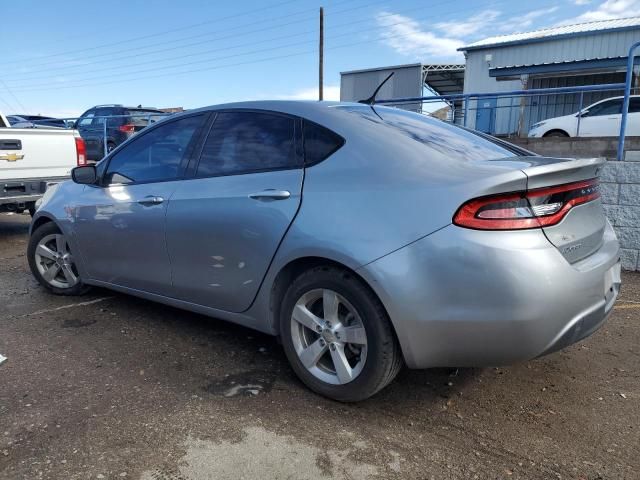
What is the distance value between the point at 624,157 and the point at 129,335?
5.68m

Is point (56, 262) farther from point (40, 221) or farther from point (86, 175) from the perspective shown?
point (86, 175)

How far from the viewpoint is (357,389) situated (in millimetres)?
2709

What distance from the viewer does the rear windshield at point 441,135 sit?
2801 millimetres

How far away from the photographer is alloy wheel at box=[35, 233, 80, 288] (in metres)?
4.55

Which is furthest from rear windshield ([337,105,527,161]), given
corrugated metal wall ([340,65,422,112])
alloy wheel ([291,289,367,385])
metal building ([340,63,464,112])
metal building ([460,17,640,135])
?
corrugated metal wall ([340,65,422,112])

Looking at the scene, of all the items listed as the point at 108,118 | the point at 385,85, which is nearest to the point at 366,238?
the point at 108,118

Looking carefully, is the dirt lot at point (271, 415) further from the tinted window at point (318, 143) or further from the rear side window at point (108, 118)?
the rear side window at point (108, 118)

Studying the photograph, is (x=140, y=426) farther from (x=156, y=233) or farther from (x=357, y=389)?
(x=156, y=233)

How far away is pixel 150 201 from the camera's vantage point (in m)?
3.61

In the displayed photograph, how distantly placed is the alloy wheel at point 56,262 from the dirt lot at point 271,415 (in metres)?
0.78

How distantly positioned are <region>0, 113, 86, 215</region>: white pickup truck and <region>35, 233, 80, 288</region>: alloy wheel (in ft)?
7.85

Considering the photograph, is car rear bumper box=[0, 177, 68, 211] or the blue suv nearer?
car rear bumper box=[0, 177, 68, 211]

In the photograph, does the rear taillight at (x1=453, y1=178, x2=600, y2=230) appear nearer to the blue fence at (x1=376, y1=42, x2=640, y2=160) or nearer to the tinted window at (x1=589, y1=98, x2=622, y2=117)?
the blue fence at (x1=376, y1=42, x2=640, y2=160)

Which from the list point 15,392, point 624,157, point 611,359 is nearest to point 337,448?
point 15,392
